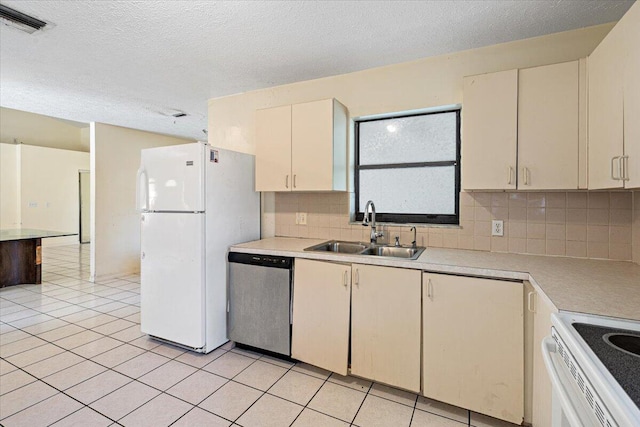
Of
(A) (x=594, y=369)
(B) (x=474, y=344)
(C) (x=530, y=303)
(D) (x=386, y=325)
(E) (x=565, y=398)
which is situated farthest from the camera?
(D) (x=386, y=325)

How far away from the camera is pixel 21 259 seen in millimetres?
4547

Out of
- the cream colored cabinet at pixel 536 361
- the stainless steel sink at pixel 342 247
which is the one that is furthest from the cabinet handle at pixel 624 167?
the stainless steel sink at pixel 342 247

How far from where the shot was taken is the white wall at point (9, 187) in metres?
6.98

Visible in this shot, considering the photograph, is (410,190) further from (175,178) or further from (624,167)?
(175,178)

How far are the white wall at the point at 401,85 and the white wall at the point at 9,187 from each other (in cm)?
677

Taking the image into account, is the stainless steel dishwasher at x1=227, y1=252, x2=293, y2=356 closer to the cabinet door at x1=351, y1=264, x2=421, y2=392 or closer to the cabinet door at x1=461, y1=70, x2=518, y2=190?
the cabinet door at x1=351, y1=264, x2=421, y2=392

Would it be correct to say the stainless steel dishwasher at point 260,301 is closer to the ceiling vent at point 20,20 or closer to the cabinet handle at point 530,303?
the cabinet handle at point 530,303

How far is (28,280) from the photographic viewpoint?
182 inches

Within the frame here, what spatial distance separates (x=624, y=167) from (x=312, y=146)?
191cm

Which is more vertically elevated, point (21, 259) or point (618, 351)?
point (618, 351)

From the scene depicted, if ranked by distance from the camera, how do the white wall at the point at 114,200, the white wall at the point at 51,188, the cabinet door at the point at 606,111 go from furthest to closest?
the white wall at the point at 51,188
the white wall at the point at 114,200
the cabinet door at the point at 606,111

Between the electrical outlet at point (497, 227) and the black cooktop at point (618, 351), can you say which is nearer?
the black cooktop at point (618, 351)

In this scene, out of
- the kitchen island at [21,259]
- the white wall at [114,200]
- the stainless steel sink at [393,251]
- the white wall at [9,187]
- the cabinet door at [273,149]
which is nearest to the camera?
the stainless steel sink at [393,251]

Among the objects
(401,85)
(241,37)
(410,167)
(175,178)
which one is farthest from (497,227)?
(175,178)
